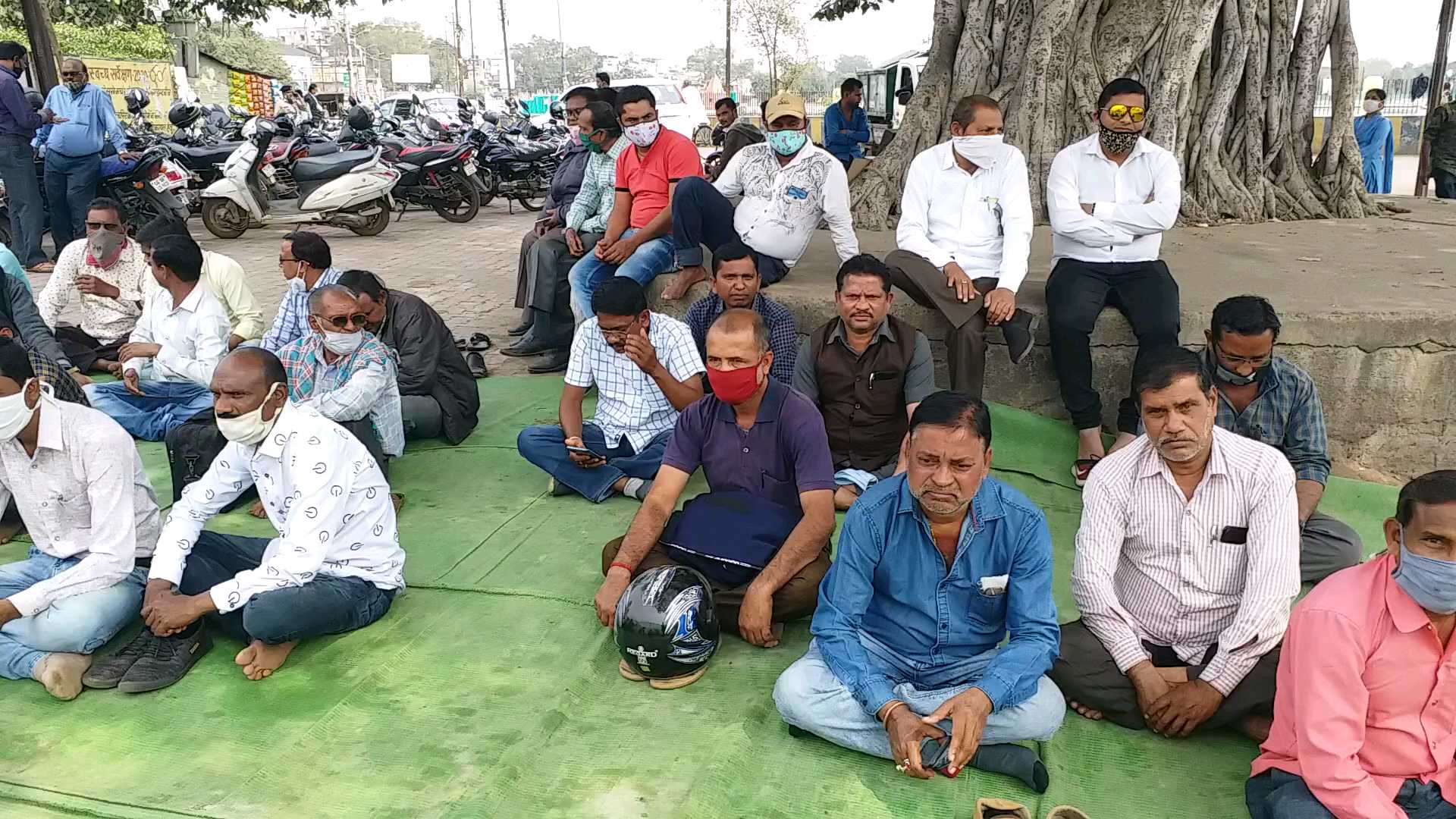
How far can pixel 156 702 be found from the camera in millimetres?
2875

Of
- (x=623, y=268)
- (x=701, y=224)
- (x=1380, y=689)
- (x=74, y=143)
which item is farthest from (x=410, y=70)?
(x=1380, y=689)

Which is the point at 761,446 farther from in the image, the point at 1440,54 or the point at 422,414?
the point at 1440,54

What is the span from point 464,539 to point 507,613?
2.17 feet

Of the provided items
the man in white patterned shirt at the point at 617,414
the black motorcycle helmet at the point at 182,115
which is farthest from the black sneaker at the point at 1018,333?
the black motorcycle helmet at the point at 182,115

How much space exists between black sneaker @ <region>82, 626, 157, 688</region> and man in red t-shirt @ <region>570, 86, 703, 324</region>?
10.0 ft

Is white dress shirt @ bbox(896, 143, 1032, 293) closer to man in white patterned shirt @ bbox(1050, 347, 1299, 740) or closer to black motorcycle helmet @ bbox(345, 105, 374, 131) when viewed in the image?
man in white patterned shirt @ bbox(1050, 347, 1299, 740)

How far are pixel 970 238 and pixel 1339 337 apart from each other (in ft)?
5.45

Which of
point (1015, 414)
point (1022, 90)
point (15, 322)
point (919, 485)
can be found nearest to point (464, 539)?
point (919, 485)

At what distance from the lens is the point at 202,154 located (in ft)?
36.1

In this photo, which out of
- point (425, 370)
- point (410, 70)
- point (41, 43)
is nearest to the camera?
point (425, 370)

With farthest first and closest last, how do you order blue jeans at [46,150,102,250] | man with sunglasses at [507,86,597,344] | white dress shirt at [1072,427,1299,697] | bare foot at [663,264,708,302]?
blue jeans at [46,150,102,250] < man with sunglasses at [507,86,597,344] < bare foot at [663,264,708,302] < white dress shirt at [1072,427,1299,697]

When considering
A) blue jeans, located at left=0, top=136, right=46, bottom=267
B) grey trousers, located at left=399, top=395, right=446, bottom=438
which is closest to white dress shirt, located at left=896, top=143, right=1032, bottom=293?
grey trousers, located at left=399, top=395, right=446, bottom=438

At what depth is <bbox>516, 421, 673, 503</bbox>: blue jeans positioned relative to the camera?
14.1 ft

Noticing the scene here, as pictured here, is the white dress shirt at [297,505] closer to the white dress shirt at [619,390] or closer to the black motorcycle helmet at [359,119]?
the white dress shirt at [619,390]
